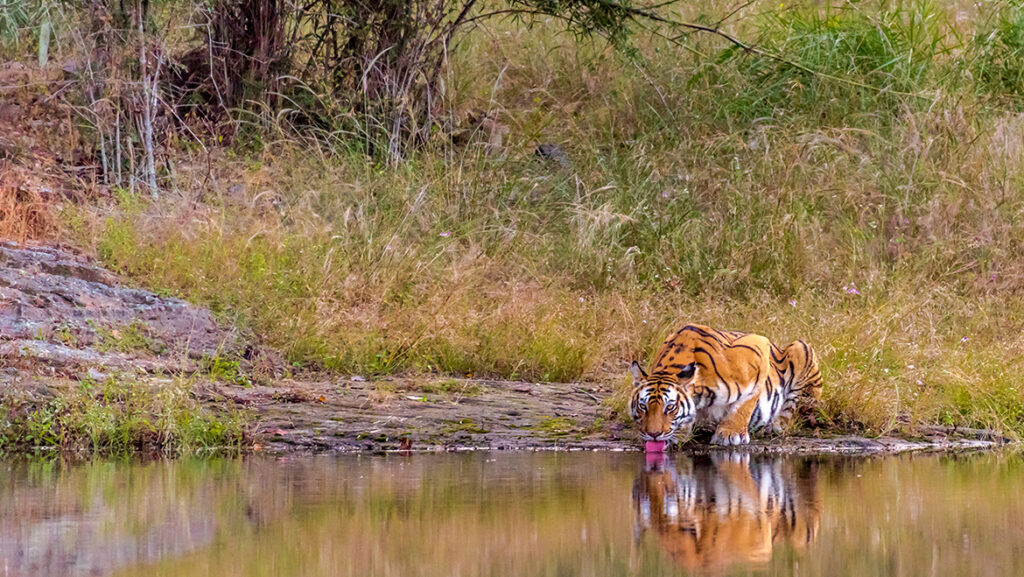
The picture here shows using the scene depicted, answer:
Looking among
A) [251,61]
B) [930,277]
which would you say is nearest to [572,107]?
[251,61]

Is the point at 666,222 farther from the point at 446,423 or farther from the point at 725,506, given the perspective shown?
the point at 725,506

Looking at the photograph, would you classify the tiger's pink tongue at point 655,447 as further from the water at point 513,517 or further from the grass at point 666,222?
the grass at point 666,222

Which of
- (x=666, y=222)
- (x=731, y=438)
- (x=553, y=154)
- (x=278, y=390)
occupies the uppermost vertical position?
(x=553, y=154)

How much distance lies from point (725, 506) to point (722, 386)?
204cm

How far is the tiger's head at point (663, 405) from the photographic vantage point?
26.8 ft

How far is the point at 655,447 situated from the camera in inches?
329

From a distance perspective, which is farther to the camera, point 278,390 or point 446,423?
point 278,390

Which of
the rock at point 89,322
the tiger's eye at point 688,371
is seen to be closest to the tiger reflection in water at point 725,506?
the tiger's eye at point 688,371

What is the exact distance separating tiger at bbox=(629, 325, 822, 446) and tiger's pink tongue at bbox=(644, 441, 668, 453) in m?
0.09

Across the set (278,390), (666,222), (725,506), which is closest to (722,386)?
(725,506)

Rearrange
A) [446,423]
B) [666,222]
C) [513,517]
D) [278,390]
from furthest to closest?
[666,222] < [278,390] < [446,423] < [513,517]

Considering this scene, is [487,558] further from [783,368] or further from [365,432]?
[783,368]

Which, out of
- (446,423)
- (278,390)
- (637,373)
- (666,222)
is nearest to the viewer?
(637,373)

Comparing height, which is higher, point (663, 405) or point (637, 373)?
point (637, 373)
